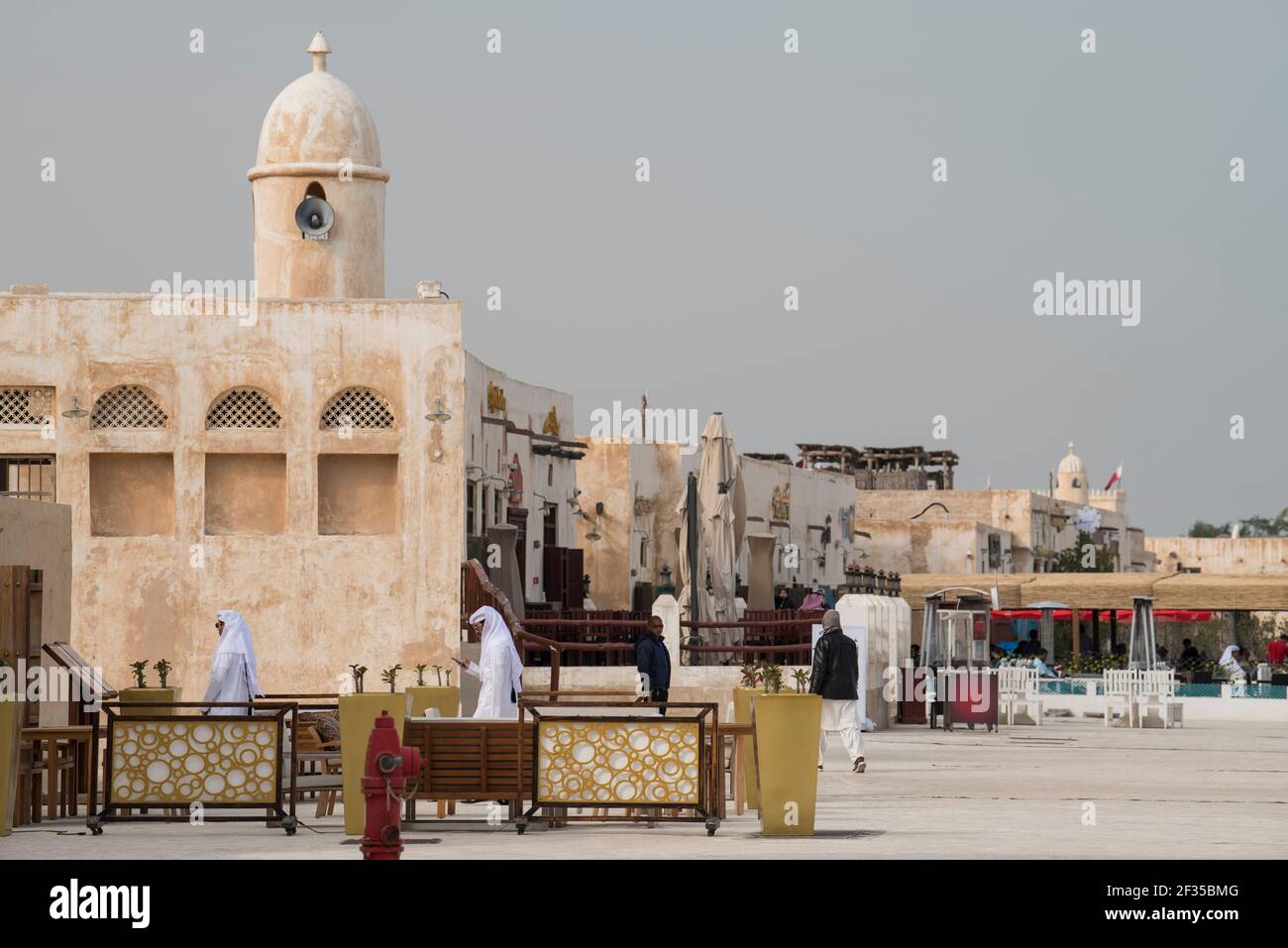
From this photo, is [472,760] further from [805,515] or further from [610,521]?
[805,515]

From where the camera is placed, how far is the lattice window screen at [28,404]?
26250mm

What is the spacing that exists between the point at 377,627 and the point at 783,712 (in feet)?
47.7

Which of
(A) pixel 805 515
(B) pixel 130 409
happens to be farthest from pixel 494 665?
(A) pixel 805 515

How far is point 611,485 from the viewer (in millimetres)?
40844

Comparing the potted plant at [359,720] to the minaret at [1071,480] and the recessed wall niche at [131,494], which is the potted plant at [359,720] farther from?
the minaret at [1071,480]

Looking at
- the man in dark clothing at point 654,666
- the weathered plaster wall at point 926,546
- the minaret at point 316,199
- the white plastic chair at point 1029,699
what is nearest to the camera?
the man in dark clothing at point 654,666

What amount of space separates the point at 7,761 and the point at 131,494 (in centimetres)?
1467

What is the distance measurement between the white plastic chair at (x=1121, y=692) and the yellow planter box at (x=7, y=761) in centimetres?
1735

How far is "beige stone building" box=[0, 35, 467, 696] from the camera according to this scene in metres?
26.1

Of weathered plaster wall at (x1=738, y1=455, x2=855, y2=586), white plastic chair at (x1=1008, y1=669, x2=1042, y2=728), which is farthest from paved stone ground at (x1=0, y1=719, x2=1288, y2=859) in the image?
weathered plaster wall at (x1=738, y1=455, x2=855, y2=586)

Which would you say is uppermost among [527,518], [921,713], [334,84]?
[334,84]

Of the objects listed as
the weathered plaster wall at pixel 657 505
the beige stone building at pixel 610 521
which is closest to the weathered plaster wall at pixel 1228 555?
the weathered plaster wall at pixel 657 505

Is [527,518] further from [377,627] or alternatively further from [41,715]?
[41,715]
